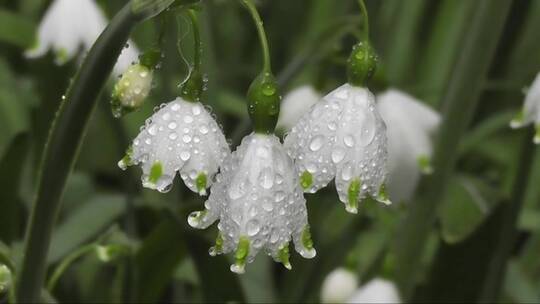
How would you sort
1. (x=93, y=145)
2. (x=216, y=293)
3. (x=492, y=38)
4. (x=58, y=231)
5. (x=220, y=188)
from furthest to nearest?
(x=93, y=145)
(x=58, y=231)
(x=492, y=38)
(x=216, y=293)
(x=220, y=188)

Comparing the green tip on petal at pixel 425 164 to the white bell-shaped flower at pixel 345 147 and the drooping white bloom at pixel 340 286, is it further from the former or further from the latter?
the white bell-shaped flower at pixel 345 147

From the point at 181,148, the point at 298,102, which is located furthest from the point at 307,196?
the point at 181,148

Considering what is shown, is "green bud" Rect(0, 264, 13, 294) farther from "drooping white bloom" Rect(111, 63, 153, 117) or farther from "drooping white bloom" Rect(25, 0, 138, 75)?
"drooping white bloom" Rect(25, 0, 138, 75)

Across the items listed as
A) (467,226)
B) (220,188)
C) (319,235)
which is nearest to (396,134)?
(467,226)

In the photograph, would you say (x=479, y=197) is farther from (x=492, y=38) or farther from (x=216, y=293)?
(x=216, y=293)

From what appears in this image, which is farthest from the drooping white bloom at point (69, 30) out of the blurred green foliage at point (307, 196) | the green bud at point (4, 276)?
the green bud at point (4, 276)

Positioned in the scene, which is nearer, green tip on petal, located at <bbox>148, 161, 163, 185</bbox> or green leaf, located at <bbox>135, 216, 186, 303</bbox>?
green tip on petal, located at <bbox>148, 161, 163, 185</bbox>

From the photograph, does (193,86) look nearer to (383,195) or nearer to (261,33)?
(261,33)

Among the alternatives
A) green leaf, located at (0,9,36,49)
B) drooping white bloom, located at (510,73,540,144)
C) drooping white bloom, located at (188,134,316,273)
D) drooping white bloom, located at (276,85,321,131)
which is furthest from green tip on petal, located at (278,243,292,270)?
green leaf, located at (0,9,36,49)
